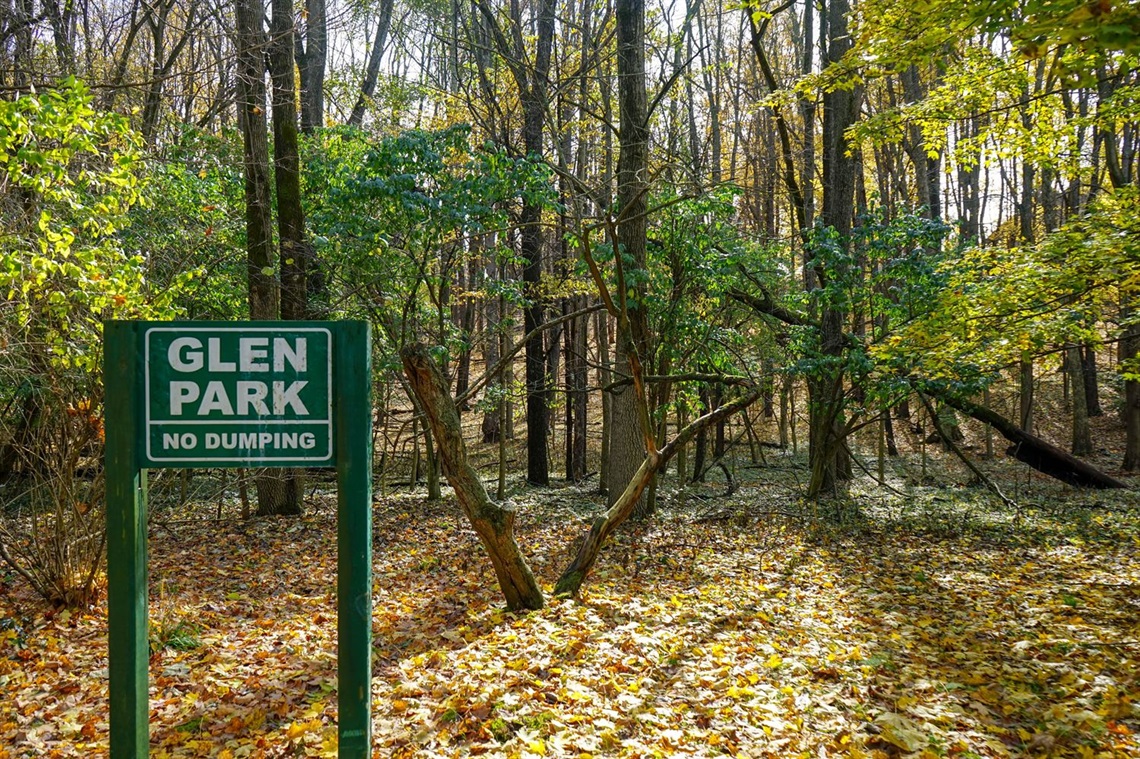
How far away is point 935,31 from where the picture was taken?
19.3ft

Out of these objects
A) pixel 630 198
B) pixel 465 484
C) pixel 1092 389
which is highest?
pixel 630 198

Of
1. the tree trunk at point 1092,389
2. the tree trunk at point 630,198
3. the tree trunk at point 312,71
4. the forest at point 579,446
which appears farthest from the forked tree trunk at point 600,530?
the tree trunk at point 1092,389

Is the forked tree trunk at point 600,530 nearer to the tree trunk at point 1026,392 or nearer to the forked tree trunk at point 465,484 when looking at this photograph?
the forked tree trunk at point 465,484

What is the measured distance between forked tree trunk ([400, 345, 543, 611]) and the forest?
0.14 ft

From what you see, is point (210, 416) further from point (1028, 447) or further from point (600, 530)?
A: point (1028, 447)

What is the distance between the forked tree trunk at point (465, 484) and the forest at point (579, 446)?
0.04 meters

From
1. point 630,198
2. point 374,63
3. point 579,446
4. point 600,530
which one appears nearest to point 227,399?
point 600,530

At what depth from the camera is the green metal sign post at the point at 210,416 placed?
2.47 meters

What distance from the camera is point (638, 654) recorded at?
203 inches

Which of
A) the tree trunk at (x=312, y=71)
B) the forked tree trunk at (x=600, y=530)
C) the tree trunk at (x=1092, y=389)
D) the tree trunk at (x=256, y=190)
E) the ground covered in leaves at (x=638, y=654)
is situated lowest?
the ground covered in leaves at (x=638, y=654)

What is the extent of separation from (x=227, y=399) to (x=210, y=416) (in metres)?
0.08

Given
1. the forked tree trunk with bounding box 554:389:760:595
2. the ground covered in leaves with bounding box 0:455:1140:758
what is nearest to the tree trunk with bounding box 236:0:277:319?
the ground covered in leaves with bounding box 0:455:1140:758

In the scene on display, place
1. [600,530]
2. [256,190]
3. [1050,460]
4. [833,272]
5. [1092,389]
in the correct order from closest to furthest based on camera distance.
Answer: [600,530] < [256,190] < [833,272] < [1050,460] < [1092,389]

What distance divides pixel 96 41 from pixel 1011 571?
54.0 ft
